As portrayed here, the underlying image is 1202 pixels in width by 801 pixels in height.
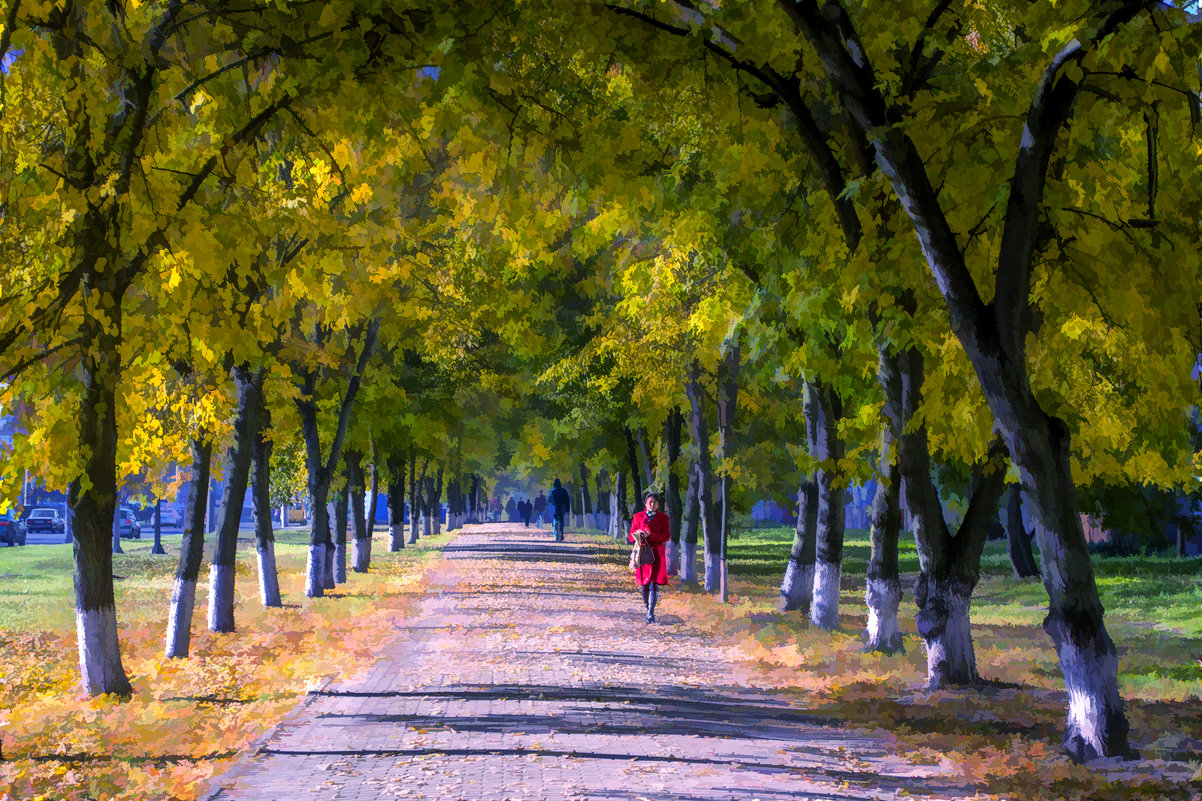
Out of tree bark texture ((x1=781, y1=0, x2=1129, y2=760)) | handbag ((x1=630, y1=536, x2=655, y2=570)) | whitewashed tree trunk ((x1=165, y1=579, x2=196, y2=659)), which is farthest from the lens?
handbag ((x1=630, y1=536, x2=655, y2=570))

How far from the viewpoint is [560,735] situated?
9.49m

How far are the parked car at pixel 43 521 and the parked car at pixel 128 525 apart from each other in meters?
3.17

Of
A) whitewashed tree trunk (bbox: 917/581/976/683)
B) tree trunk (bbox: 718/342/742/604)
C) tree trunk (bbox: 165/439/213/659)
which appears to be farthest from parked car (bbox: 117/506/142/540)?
whitewashed tree trunk (bbox: 917/581/976/683)

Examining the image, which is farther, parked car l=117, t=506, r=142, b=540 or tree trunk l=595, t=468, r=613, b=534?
tree trunk l=595, t=468, r=613, b=534

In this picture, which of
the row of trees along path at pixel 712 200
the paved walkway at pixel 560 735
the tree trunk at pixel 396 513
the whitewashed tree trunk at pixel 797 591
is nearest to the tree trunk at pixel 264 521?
the row of trees along path at pixel 712 200

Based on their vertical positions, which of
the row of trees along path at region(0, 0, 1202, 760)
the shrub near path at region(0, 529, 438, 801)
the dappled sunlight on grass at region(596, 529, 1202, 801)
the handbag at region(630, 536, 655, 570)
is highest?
the row of trees along path at region(0, 0, 1202, 760)

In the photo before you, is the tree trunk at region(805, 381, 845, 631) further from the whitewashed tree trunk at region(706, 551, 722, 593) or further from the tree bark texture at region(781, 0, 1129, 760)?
the tree bark texture at region(781, 0, 1129, 760)

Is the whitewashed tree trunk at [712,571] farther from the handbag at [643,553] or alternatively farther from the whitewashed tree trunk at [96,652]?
the whitewashed tree trunk at [96,652]

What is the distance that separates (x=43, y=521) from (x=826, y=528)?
57150mm

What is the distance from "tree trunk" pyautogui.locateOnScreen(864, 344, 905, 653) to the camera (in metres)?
13.8

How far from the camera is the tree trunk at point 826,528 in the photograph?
18.8 m

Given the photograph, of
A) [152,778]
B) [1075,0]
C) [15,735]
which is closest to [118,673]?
[15,735]

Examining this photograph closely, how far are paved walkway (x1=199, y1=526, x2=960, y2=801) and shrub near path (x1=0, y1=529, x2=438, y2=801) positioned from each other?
0.46m

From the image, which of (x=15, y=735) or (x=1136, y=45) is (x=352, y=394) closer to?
(x=15, y=735)
